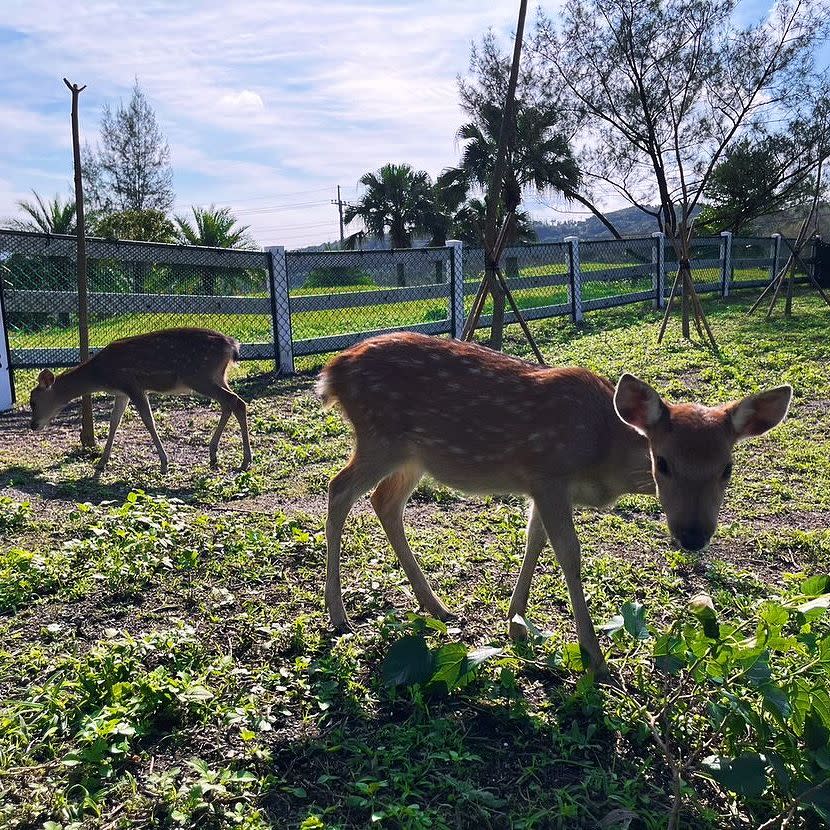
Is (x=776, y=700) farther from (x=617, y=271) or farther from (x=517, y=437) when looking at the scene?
(x=617, y=271)

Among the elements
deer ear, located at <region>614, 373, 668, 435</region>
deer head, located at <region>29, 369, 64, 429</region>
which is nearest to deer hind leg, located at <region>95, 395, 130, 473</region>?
deer head, located at <region>29, 369, 64, 429</region>

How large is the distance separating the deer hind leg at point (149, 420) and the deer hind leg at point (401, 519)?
3.23 m

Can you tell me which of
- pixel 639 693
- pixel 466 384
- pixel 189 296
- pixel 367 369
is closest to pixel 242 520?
pixel 367 369

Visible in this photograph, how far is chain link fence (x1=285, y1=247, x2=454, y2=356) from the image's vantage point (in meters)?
12.1

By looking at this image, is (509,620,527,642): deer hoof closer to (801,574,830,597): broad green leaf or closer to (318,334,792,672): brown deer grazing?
(318,334,792,672): brown deer grazing

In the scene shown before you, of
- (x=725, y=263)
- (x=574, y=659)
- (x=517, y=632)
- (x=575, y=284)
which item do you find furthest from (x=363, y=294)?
(x=725, y=263)

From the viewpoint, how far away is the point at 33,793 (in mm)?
2568

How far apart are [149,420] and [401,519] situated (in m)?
3.81

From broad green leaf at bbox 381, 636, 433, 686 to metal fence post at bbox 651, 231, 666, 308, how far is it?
56.4 ft

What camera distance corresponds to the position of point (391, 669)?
10.1 feet

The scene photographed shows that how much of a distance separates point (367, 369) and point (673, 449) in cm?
155

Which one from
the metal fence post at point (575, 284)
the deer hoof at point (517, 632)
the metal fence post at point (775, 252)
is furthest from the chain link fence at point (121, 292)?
the metal fence post at point (775, 252)

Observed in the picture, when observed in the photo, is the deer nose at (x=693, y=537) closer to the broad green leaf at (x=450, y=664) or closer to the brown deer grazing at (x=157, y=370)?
the broad green leaf at (x=450, y=664)

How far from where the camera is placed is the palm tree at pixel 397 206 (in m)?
32.3
